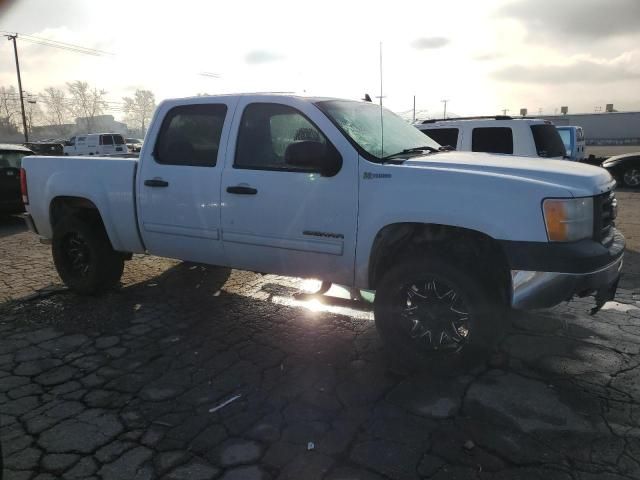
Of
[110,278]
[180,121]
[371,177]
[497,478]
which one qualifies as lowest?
[497,478]

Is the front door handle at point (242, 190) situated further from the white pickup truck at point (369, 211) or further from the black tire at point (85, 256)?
the black tire at point (85, 256)

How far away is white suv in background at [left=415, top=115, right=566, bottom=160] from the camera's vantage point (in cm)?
767

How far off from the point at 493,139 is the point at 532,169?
502cm

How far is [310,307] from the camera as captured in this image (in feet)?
16.3

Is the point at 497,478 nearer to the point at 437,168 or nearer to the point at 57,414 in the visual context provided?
the point at 437,168

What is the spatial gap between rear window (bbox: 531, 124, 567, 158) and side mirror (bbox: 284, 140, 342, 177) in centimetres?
513

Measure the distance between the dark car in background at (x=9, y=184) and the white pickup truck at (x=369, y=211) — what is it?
21.0 ft

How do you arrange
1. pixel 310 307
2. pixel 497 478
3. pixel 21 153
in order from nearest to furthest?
1. pixel 497 478
2. pixel 310 307
3. pixel 21 153

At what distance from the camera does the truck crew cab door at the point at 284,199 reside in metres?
3.66

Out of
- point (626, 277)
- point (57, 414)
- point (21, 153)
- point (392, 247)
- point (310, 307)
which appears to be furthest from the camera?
point (21, 153)

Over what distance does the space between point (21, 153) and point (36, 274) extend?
5976mm

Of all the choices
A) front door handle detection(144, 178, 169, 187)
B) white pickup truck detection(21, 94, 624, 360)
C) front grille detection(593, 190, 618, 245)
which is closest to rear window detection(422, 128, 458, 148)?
white pickup truck detection(21, 94, 624, 360)

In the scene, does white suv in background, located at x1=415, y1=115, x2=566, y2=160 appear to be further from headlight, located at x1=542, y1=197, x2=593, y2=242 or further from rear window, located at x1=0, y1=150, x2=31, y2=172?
rear window, located at x1=0, y1=150, x2=31, y2=172

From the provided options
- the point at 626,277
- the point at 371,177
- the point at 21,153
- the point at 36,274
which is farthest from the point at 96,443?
the point at 21,153
